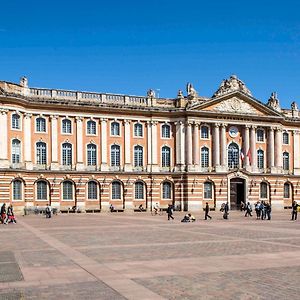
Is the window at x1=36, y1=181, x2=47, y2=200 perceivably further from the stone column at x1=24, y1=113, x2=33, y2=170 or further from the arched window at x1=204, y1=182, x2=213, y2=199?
the arched window at x1=204, y1=182, x2=213, y2=199

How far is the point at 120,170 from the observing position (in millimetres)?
69688

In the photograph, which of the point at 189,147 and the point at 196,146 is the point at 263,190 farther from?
the point at 189,147

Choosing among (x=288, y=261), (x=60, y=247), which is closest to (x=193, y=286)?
(x=288, y=261)

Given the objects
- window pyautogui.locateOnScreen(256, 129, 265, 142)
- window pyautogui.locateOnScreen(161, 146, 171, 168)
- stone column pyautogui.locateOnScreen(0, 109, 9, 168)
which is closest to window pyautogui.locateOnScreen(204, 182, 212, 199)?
window pyautogui.locateOnScreen(161, 146, 171, 168)

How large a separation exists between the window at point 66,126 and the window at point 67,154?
181cm

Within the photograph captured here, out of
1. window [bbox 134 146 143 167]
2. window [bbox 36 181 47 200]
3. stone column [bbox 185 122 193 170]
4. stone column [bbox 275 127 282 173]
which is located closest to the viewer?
window [bbox 36 181 47 200]

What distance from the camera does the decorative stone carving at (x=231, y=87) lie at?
7318cm

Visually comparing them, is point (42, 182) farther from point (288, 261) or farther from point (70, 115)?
point (288, 261)

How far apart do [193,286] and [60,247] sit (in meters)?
11.2

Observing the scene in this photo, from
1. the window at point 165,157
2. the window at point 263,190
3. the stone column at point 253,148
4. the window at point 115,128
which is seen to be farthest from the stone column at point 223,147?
the window at point 115,128

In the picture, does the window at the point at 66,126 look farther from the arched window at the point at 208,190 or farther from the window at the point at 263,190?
the window at the point at 263,190

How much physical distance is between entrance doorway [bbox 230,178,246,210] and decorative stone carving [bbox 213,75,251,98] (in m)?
12.4

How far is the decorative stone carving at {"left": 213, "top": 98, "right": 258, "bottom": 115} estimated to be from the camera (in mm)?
73312

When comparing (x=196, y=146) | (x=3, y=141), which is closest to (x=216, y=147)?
(x=196, y=146)
